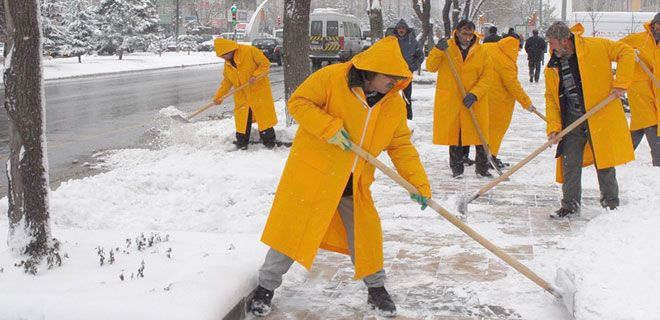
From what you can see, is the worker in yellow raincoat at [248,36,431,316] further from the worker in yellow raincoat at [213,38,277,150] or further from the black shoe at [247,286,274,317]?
the worker in yellow raincoat at [213,38,277,150]

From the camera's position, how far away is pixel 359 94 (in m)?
3.92

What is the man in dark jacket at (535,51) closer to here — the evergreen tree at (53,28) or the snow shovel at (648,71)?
the snow shovel at (648,71)

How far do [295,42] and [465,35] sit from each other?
2.98 meters

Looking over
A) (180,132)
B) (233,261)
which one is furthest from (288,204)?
(180,132)

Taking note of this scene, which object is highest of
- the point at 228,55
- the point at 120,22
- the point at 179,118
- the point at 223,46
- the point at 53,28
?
the point at 120,22

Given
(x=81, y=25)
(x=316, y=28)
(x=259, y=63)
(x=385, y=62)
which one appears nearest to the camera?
(x=385, y=62)

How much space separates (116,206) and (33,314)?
113 inches

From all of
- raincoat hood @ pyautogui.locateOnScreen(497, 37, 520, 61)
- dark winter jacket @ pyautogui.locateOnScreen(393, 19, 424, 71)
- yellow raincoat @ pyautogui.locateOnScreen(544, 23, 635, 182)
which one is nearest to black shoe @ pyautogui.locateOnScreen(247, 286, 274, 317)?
yellow raincoat @ pyautogui.locateOnScreen(544, 23, 635, 182)

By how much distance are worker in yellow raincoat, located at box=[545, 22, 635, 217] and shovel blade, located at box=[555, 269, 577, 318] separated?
78.3 inches

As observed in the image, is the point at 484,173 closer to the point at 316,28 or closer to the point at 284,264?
the point at 284,264

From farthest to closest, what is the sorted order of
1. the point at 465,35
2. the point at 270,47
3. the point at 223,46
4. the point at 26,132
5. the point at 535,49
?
the point at 270,47, the point at 535,49, the point at 223,46, the point at 465,35, the point at 26,132

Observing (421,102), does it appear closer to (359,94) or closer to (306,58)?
(306,58)

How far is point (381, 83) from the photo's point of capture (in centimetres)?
384

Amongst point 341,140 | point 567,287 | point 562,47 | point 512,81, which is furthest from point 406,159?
point 512,81
